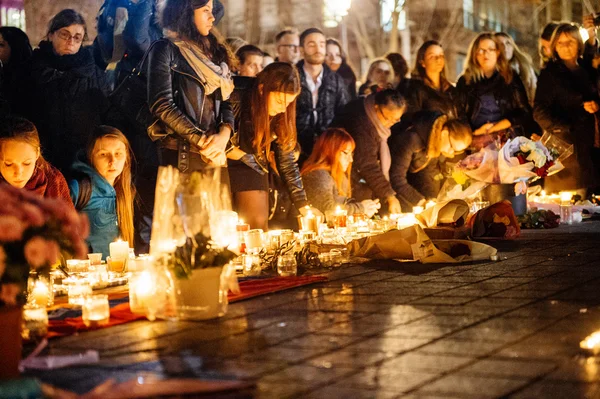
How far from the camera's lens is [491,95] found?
12.4 meters

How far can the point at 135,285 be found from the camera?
5.81m

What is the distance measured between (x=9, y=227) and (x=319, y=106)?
309 inches

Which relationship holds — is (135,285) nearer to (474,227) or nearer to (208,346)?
(208,346)

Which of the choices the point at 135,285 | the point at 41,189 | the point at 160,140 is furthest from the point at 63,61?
the point at 135,285

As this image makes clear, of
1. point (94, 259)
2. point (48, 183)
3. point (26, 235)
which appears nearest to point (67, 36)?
point (48, 183)

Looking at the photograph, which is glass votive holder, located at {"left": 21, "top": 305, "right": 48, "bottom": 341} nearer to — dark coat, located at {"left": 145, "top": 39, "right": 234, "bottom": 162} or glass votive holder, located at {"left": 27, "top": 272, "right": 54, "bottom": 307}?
glass votive holder, located at {"left": 27, "top": 272, "right": 54, "bottom": 307}

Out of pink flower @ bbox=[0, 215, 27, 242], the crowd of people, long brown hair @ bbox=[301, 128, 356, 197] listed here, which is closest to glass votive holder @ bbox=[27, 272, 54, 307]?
the crowd of people

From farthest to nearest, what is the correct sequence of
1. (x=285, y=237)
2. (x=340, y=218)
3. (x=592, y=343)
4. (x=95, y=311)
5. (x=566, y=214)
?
1. (x=566, y=214)
2. (x=340, y=218)
3. (x=285, y=237)
4. (x=95, y=311)
5. (x=592, y=343)

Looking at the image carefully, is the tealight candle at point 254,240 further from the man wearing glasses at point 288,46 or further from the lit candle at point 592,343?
the man wearing glasses at point 288,46

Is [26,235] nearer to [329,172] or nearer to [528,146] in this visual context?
[329,172]

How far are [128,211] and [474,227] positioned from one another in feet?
11.0

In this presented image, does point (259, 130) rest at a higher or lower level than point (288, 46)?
lower

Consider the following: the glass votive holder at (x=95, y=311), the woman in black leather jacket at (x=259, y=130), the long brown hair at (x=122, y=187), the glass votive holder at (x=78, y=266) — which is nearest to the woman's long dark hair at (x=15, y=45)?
the long brown hair at (x=122, y=187)

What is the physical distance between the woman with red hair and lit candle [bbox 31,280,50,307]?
15.2 feet
